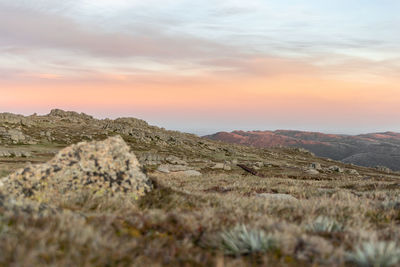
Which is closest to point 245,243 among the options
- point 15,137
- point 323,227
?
point 323,227

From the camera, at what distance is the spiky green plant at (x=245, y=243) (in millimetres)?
4621

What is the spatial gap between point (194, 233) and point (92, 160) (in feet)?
16.7

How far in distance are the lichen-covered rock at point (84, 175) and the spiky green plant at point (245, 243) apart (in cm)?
434

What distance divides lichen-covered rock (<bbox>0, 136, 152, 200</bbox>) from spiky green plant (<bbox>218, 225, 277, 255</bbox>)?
4.34 m

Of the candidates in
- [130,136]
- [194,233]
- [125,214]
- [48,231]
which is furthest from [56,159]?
[130,136]

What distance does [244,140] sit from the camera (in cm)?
19662

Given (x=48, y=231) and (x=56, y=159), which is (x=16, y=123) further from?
(x=48, y=231)

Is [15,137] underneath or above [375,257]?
underneath

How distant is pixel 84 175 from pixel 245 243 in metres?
5.88

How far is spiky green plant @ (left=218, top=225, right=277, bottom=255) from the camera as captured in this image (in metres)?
4.62

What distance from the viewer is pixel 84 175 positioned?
8695mm

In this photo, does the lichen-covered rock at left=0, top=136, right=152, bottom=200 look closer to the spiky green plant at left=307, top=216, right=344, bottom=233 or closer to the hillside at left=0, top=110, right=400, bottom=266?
the hillside at left=0, top=110, right=400, bottom=266

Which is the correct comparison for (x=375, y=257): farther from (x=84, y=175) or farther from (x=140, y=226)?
(x=84, y=175)

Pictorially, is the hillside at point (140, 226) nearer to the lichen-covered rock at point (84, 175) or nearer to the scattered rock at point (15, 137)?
the lichen-covered rock at point (84, 175)
